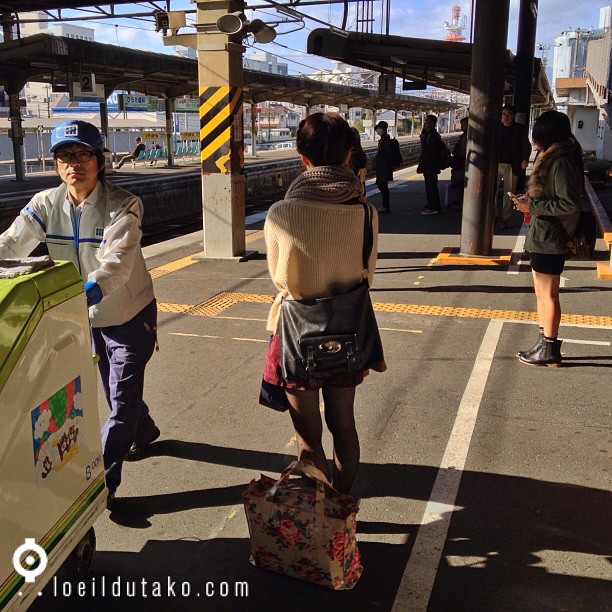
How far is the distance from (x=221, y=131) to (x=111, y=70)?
52.6 ft

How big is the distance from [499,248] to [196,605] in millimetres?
7753

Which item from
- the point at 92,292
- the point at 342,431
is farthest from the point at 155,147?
the point at 342,431

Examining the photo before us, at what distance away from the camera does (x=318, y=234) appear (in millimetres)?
2762

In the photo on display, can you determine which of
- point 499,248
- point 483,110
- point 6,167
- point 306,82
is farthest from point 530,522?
point 6,167

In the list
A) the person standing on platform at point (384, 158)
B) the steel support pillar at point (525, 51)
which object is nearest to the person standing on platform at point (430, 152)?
the person standing on platform at point (384, 158)

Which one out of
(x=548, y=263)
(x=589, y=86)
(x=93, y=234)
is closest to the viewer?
(x=93, y=234)

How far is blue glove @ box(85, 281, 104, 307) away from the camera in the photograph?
277 centimetres

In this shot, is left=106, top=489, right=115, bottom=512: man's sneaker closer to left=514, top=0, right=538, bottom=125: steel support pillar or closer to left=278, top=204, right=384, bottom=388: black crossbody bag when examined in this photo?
left=278, top=204, right=384, bottom=388: black crossbody bag

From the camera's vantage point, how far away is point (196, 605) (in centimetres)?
265

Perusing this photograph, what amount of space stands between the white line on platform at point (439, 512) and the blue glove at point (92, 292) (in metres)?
1.66

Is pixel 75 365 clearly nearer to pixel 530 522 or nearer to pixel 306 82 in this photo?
pixel 530 522

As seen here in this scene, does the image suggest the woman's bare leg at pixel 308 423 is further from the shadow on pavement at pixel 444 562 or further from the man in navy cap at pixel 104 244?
the man in navy cap at pixel 104 244

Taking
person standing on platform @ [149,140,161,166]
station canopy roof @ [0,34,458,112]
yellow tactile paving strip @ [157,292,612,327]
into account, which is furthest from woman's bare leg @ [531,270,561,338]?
person standing on platform @ [149,140,161,166]

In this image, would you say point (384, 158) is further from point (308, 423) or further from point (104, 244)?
point (308, 423)
